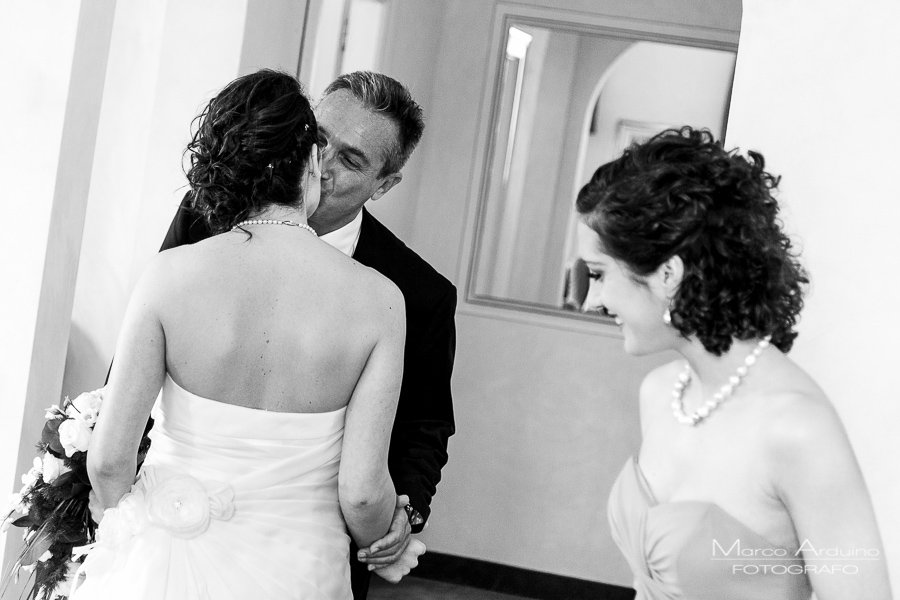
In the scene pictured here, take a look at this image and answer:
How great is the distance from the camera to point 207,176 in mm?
1881

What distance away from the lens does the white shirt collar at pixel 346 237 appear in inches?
111

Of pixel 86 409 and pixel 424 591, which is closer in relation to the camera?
pixel 86 409

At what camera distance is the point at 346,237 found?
2824 mm

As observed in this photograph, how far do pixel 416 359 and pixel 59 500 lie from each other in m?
1.05

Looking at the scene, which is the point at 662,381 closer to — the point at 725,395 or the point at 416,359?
the point at 725,395

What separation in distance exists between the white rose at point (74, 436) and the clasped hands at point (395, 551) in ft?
2.15

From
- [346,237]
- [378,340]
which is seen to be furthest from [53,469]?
[346,237]

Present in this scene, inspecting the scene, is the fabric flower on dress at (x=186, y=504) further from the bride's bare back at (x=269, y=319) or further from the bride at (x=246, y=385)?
the bride's bare back at (x=269, y=319)

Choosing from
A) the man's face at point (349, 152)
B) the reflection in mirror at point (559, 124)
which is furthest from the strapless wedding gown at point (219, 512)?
the reflection in mirror at point (559, 124)

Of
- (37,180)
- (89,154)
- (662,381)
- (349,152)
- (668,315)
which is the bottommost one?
(662,381)

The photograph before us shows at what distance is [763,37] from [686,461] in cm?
102

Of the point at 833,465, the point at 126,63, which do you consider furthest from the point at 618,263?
the point at 126,63

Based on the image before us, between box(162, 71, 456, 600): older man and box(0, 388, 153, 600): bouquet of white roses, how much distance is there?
70cm

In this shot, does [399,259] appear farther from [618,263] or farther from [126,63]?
[126,63]
